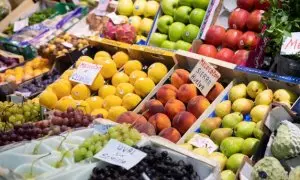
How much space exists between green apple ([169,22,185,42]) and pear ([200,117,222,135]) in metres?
1.30

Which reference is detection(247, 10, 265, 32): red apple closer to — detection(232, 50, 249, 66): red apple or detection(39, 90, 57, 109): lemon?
detection(232, 50, 249, 66): red apple

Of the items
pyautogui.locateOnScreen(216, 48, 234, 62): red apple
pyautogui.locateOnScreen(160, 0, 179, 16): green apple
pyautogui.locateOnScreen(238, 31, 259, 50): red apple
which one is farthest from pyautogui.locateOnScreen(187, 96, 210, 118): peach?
pyautogui.locateOnScreen(160, 0, 179, 16): green apple

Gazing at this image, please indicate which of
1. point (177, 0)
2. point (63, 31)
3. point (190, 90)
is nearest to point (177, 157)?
point (190, 90)

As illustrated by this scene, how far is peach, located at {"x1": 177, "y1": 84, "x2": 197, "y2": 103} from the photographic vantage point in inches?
123

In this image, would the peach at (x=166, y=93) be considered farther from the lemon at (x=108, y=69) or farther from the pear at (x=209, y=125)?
the lemon at (x=108, y=69)

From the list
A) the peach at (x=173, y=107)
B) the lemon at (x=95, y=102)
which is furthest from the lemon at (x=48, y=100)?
the peach at (x=173, y=107)

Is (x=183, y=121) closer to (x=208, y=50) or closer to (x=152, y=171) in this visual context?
(x=208, y=50)

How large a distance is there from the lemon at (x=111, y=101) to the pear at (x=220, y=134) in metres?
0.84

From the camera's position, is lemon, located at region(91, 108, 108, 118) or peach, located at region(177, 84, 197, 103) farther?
lemon, located at region(91, 108, 108, 118)

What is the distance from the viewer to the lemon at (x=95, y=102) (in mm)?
3340

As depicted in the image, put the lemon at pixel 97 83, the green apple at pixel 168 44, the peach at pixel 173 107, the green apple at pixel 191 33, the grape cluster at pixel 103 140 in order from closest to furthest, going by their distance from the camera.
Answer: the grape cluster at pixel 103 140, the peach at pixel 173 107, the lemon at pixel 97 83, the green apple at pixel 191 33, the green apple at pixel 168 44

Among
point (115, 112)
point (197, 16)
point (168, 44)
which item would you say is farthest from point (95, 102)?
point (197, 16)

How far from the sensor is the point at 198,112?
9.85 feet

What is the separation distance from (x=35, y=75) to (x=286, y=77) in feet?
7.45
